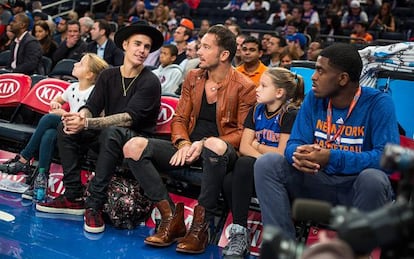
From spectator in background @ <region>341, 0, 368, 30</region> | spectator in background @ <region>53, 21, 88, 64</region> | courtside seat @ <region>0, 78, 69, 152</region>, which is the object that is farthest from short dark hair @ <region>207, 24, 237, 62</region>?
spectator in background @ <region>341, 0, 368, 30</region>

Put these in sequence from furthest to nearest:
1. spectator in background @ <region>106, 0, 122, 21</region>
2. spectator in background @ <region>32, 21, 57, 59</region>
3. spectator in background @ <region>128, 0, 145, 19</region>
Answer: spectator in background @ <region>106, 0, 122, 21</region>
spectator in background @ <region>128, 0, 145, 19</region>
spectator in background @ <region>32, 21, 57, 59</region>

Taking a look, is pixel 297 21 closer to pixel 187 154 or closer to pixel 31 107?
pixel 31 107

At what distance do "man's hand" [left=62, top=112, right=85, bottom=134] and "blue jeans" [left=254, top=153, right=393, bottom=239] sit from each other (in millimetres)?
1498

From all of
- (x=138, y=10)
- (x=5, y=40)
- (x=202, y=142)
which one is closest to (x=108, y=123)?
(x=202, y=142)

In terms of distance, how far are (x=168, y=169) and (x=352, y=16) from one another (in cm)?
845

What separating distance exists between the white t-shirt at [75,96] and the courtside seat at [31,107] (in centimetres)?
31

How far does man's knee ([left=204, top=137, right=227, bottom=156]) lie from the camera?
12.6 ft

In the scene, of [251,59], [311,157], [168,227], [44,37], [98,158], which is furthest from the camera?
[44,37]

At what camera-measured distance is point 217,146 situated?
386 cm

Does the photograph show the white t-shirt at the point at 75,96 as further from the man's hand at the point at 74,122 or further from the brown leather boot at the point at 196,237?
the brown leather boot at the point at 196,237

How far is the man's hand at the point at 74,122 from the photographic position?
4449 mm

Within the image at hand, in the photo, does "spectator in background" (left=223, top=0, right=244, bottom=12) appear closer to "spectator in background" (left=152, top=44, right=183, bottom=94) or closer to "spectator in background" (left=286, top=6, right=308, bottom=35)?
"spectator in background" (left=286, top=6, right=308, bottom=35)

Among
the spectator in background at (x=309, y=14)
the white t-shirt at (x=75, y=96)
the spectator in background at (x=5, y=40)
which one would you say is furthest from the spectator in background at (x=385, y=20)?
the white t-shirt at (x=75, y=96)

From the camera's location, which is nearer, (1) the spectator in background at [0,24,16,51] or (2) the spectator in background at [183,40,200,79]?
(2) the spectator in background at [183,40,200,79]
